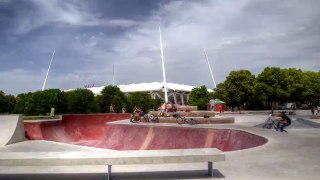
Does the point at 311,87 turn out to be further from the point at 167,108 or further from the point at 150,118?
the point at 150,118

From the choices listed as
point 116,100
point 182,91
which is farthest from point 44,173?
point 182,91

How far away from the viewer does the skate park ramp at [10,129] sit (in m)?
20.4

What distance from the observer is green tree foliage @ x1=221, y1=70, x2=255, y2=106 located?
6781 centimetres

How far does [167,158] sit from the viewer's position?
7.48 metres

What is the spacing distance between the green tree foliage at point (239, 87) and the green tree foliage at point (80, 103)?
2800 centimetres

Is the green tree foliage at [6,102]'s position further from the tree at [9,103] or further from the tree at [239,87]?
the tree at [239,87]

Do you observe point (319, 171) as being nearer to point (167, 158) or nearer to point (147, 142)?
point (167, 158)

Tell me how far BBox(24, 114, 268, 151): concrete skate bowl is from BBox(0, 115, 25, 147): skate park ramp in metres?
4.79

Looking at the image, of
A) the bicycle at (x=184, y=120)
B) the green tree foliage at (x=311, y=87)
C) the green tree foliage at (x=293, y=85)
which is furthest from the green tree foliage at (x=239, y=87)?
the bicycle at (x=184, y=120)

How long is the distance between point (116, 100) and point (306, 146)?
56370 millimetres

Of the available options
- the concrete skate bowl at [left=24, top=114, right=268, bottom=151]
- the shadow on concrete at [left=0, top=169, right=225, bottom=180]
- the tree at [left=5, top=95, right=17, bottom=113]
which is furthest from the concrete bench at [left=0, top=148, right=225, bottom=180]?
the tree at [left=5, top=95, right=17, bottom=113]

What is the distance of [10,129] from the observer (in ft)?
68.6

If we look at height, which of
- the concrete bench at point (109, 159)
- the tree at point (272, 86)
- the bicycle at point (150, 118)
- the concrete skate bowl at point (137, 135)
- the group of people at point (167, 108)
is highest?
the tree at point (272, 86)

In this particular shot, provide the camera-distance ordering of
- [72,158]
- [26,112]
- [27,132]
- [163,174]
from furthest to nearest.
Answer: [26,112] < [27,132] < [163,174] < [72,158]
